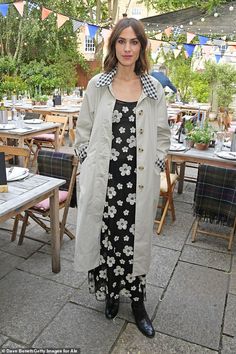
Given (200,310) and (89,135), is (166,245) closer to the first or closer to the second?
(200,310)

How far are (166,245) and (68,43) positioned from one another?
39.7ft

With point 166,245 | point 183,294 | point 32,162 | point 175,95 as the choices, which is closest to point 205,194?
point 166,245

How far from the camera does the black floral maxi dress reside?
5.56 ft

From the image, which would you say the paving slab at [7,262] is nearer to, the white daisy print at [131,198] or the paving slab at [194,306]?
the paving slab at [194,306]

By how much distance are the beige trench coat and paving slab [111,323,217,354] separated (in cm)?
42

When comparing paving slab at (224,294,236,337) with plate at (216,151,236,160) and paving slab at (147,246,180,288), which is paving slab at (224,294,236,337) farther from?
plate at (216,151,236,160)

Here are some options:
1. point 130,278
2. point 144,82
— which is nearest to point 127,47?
point 144,82

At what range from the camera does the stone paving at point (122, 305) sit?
1.86 metres

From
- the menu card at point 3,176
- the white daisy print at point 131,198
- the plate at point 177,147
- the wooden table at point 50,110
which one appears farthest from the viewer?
the wooden table at point 50,110

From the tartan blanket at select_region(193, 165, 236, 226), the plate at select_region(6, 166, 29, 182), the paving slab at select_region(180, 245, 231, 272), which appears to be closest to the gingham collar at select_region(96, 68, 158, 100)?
the plate at select_region(6, 166, 29, 182)

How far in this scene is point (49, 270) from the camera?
2.53 meters

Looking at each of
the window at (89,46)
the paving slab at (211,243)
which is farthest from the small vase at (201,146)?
the window at (89,46)

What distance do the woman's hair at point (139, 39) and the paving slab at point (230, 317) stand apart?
1670 millimetres

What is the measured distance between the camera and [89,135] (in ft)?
6.03
